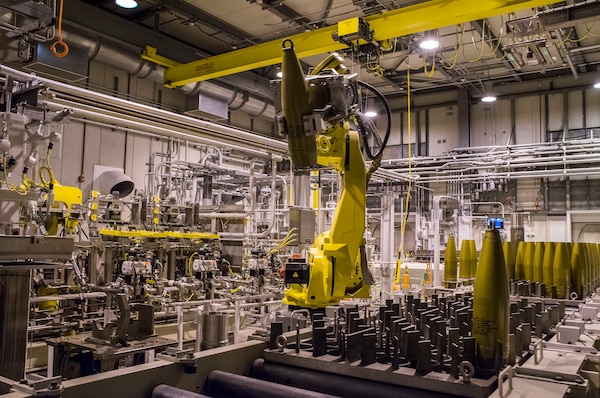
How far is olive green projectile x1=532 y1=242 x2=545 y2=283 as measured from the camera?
3.25 metres

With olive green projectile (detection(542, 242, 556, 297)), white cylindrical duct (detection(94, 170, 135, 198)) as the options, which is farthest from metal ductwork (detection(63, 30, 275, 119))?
olive green projectile (detection(542, 242, 556, 297))

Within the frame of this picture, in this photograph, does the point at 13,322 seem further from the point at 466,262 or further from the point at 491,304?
the point at 466,262

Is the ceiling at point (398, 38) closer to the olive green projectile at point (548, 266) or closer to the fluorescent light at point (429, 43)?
the fluorescent light at point (429, 43)

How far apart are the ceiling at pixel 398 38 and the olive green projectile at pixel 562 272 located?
3.21m

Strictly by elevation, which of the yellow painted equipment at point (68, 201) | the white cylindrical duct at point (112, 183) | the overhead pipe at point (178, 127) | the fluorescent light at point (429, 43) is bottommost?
the yellow painted equipment at point (68, 201)

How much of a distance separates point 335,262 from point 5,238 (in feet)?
4.24

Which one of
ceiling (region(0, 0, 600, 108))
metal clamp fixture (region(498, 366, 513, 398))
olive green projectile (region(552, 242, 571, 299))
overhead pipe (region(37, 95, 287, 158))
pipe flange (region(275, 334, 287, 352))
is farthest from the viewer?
ceiling (region(0, 0, 600, 108))

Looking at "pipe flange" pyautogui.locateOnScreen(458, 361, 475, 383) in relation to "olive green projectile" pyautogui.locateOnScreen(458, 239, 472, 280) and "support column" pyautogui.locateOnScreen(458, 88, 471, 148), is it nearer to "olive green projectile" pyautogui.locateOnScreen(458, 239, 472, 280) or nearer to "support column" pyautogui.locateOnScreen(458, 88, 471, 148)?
"olive green projectile" pyautogui.locateOnScreen(458, 239, 472, 280)

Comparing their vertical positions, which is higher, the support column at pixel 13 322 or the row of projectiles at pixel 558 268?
the row of projectiles at pixel 558 268

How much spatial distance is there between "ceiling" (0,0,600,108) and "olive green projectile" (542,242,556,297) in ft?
10.1

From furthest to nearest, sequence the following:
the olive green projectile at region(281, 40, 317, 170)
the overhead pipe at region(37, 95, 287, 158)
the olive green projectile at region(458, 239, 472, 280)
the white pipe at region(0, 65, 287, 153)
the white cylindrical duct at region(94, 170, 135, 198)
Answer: the white cylindrical duct at region(94, 170, 135, 198)
the olive green projectile at region(458, 239, 472, 280)
the overhead pipe at region(37, 95, 287, 158)
the white pipe at region(0, 65, 287, 153)
the olive green projectile at region(281, 40, 317, 170)

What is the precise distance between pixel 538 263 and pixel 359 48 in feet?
12.1

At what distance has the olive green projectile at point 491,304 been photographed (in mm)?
1395

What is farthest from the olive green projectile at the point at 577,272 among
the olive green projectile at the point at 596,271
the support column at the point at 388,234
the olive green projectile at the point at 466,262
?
the support column at the point at 388,234
